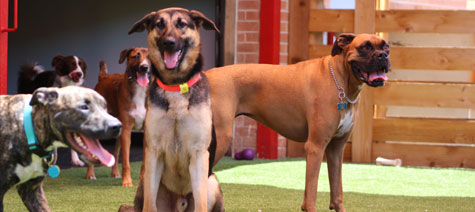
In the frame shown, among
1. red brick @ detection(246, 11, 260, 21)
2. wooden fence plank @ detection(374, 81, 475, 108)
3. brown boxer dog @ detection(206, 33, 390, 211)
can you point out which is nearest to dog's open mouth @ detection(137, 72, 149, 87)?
brown boxer dog @ detection(206, 33, 390, 211)

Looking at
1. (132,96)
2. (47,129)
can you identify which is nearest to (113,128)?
(47,129)

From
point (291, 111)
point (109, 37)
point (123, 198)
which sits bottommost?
point (123, 198)

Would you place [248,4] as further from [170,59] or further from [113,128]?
[113,128]

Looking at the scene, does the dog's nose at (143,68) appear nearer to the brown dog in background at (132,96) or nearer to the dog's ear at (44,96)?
the brown dog in background at (132,96)

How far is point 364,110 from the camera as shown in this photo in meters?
8.37

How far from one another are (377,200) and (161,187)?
2231mm

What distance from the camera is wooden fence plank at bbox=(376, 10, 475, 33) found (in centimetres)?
817

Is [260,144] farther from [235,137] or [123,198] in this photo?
[123,198]

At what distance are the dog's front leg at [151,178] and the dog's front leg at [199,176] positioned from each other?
0.20m

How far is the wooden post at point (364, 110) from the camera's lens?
8320mm

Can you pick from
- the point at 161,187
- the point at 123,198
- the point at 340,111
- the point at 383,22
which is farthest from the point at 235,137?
the point at 161,187

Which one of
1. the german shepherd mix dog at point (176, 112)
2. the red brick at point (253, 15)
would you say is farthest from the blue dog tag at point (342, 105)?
Answer: the red brick at point (253, 15)

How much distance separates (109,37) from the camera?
38.5 feet

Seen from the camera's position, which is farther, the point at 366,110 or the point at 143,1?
the point at 143,1
